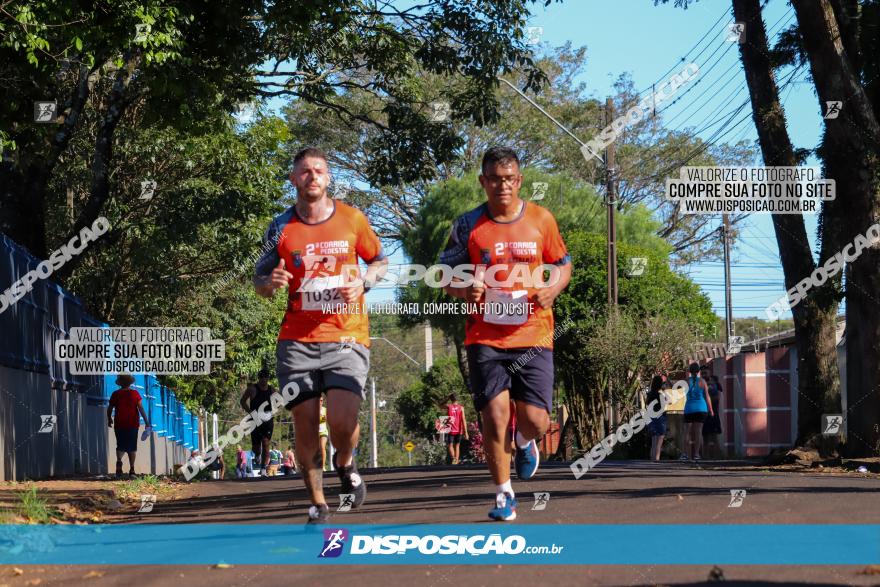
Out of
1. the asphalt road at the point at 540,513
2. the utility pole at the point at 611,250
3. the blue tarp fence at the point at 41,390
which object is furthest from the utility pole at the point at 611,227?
the asphalt road at the point at 540,513

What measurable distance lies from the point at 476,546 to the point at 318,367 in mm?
1707

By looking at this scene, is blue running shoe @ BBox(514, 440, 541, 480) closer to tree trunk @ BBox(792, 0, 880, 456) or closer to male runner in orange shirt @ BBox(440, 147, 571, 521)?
male runner in orange shirt @ BBox(440, 147, 571, 521)

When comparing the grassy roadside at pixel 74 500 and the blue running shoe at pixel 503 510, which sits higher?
the blue running shoe at pixel 503 510

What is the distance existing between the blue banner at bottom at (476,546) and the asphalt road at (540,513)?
18 centimetres

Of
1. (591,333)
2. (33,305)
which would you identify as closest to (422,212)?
(591,333)

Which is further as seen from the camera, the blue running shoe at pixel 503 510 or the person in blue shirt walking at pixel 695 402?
the person in blue shirt walking at pixel 695 402

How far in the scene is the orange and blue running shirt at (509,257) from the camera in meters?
7.91

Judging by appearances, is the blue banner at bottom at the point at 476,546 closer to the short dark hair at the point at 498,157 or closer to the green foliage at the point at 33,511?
the green foliage at the point at 33,511

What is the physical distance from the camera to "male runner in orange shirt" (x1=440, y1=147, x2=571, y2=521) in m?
Answer: 7.89

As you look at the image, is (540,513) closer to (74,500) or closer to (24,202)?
(74,500)

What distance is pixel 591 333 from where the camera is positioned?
98.3 ft

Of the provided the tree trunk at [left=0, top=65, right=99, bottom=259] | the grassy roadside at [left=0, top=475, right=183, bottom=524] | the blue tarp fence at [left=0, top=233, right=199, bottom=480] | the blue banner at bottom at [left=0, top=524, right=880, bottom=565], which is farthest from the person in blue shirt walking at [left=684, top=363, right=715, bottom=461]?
the blue banner at bottom at [left=0, top=524, right=880, bottom=565]

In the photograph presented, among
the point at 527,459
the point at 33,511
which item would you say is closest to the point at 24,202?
the point at 33,511

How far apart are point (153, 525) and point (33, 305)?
10.1 m
